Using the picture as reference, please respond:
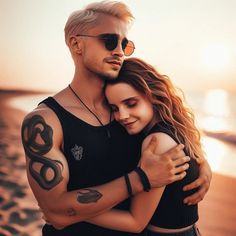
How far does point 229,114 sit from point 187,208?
13.7 m

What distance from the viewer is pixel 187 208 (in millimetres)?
1743

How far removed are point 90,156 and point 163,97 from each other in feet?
1.58

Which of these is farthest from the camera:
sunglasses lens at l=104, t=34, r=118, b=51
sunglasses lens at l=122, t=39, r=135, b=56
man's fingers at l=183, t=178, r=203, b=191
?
sunglasses lens at l=122, t=39, r=135, b=56

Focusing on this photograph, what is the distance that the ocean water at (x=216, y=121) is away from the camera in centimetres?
787

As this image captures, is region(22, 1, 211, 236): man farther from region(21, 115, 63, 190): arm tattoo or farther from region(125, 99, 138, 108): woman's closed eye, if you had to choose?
region(125, 99, 138, 108): woman's closed eye

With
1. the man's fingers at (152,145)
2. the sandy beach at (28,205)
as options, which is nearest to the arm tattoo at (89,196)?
the man's fingers at (152,145)

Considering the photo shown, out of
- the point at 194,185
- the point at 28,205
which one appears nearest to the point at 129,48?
the point at 194,185

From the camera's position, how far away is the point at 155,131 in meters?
1.65

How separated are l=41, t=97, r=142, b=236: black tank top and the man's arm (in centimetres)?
6

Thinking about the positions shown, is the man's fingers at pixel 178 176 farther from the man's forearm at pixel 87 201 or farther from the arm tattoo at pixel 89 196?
the arm tattoo at pixel 89 196

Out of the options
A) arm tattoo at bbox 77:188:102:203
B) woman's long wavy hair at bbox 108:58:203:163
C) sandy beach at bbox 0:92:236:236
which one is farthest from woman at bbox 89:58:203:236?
sandy beach at bbox 0:92:236:236

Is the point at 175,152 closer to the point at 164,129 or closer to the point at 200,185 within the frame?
the point at 164,129

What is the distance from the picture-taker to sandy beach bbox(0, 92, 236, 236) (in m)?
4.25

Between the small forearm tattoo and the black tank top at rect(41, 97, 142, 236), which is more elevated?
the black tank top at rect(41, 97, 142, 236)
